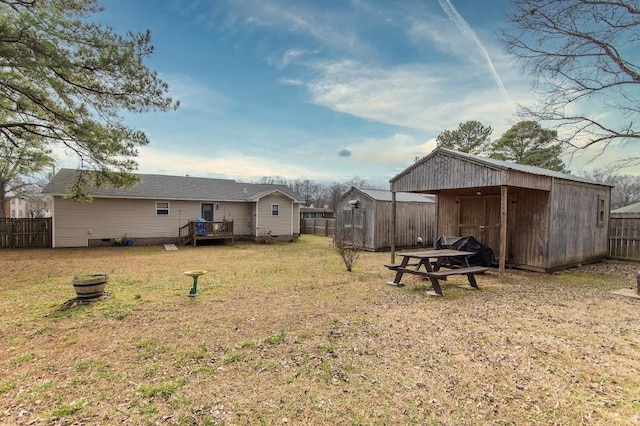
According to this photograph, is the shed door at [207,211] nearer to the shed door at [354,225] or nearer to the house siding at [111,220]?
the house siding at [111,220]

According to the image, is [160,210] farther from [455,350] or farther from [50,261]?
[455,350]

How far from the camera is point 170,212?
Result: 55.7 ft

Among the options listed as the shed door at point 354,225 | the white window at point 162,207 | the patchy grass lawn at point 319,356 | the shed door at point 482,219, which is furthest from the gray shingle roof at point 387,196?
the white window at point 162,207

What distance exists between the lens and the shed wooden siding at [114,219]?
14.6 m

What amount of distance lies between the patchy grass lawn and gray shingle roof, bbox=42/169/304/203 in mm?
9107

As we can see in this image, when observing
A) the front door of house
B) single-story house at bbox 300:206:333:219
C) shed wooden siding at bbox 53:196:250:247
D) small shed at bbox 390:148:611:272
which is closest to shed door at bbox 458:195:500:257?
small shed at bbox 390:148:611:272

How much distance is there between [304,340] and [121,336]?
2623 mm

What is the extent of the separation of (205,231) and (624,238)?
60.9 feet

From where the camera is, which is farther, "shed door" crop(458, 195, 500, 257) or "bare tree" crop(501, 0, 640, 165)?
"shed door" crop(458, 195, 500, 257)

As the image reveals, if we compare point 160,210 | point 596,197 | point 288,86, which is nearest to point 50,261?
point 160,210

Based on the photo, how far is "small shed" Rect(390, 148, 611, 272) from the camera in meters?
8.41

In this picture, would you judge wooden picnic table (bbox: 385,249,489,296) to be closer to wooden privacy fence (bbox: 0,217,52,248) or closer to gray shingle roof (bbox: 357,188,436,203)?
gray shingle roof (bbox: 357,188,436,203)

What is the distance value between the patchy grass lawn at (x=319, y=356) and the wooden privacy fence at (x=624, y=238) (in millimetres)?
6637

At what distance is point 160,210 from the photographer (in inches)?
659
